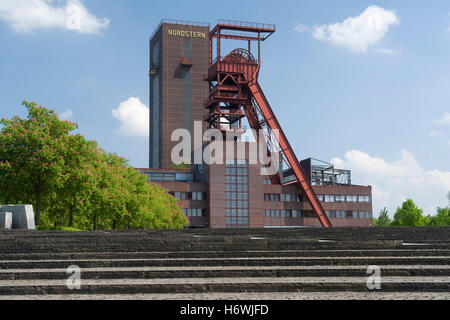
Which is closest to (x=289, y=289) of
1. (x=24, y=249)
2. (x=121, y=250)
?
(x=121, y=250)

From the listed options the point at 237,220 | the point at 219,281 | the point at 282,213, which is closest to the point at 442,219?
the point at 282,213

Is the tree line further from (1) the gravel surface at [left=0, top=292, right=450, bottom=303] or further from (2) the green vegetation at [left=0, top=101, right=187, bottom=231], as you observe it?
(1) the gravel surface at [left=0, top=292, right=450, bottom=303]

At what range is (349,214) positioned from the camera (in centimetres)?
9600

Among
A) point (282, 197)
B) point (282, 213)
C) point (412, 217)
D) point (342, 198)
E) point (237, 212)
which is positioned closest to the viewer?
point (412, 217)

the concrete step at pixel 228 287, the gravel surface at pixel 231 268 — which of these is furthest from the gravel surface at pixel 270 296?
the gravel surface at pixel 231 268

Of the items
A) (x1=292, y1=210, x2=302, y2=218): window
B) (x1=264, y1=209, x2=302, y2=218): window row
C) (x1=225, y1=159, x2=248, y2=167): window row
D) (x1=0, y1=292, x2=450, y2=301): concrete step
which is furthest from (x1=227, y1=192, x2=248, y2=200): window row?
(x1=0, y1=292, x2=450, y2=301): concrete step

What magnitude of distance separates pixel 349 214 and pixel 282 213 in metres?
14.1

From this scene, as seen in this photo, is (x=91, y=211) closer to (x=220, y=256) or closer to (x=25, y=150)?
(x=25, y=150)

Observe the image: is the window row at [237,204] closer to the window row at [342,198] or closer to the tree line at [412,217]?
the window row at [342,198]

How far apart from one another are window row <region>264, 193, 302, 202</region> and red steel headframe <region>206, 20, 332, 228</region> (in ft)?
21.1

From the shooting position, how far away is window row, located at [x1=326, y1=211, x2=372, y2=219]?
3741 inches

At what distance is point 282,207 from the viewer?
91.2m

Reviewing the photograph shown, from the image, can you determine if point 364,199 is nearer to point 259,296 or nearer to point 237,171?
point 237,171

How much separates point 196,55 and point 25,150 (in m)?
119
